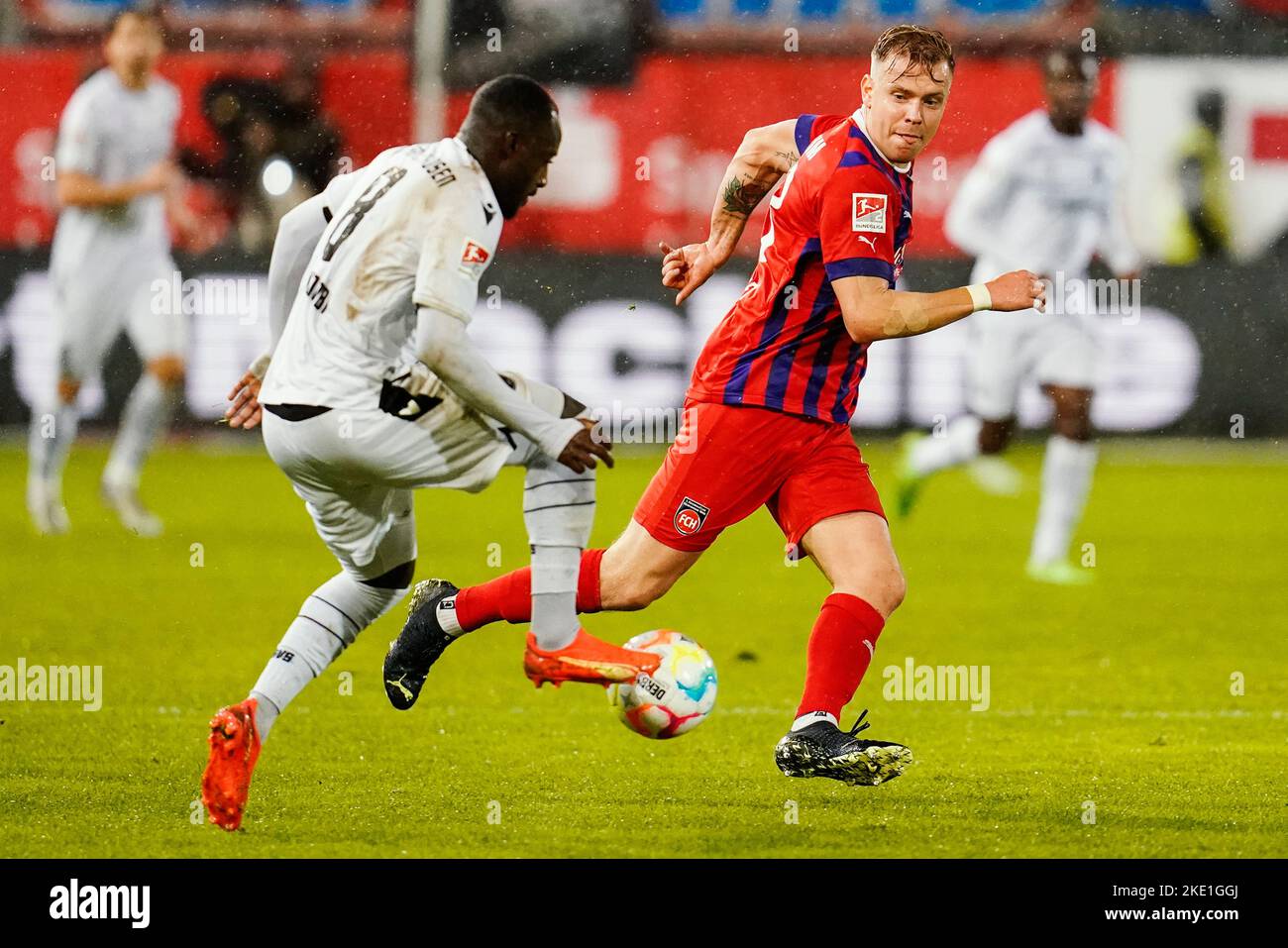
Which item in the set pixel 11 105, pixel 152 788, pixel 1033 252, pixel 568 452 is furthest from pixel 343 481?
pixel 11 105

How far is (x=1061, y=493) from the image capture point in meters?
10.5

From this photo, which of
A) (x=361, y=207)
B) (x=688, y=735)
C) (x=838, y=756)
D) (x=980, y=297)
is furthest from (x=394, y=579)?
(x=980, y=297)

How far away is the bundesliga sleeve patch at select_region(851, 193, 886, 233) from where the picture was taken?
16.9ft

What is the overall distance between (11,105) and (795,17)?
8.01 meters

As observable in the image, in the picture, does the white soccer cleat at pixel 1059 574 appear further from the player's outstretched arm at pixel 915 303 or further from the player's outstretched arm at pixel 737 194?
the player's outstretched arm at pixel 915 303

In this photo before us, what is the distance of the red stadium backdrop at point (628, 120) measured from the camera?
18969 millimetres

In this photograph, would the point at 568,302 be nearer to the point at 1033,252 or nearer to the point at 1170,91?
the point at 1033,252

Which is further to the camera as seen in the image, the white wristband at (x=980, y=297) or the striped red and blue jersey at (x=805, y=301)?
the striped red and blue jersey at (x=805, y=301)

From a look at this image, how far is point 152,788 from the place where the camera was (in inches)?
219

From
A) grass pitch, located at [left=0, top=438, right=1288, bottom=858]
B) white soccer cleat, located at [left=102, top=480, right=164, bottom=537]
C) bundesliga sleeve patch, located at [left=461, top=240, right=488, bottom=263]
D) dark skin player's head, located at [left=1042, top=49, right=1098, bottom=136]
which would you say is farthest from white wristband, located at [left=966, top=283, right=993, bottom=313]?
white soccer cleat, located at [left=102, top=480, right=164, bottom=537]

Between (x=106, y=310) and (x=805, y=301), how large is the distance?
24.4 feet

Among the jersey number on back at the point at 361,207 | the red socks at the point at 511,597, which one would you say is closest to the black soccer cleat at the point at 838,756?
the red socks at the point at 511,597

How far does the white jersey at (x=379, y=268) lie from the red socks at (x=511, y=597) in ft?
3.32

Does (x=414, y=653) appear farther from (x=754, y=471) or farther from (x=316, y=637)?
(x=754, y=471)
